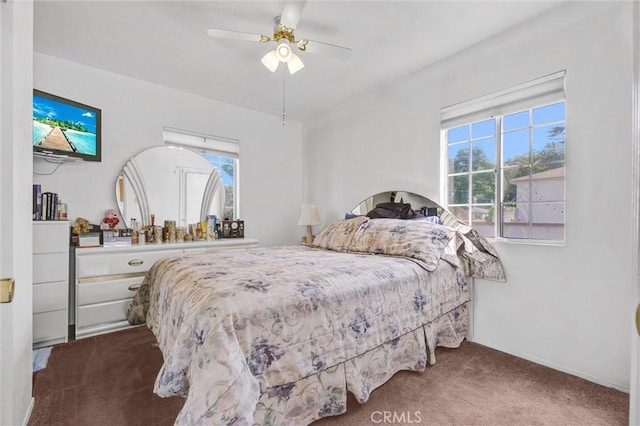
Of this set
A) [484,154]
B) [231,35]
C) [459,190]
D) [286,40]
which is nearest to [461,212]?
[459,190]

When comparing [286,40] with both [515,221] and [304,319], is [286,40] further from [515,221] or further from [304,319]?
[515,221]

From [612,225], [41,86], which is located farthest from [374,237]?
[41,86]

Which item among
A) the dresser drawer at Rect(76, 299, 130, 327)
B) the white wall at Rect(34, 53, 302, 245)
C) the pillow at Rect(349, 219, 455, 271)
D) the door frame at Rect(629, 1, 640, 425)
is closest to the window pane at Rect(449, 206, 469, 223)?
the pillow at Rect(349, 219, 455, 271)

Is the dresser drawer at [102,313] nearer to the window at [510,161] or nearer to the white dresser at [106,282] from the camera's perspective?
the white dresser at [106,282]

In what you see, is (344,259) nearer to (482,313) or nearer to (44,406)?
(482,313)

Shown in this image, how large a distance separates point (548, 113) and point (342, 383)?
2.37 meters

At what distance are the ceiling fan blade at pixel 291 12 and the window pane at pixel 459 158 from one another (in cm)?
179

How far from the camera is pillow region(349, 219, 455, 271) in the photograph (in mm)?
2230

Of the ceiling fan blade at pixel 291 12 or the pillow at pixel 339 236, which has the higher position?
the ceiling fan blade at pixel 291 12

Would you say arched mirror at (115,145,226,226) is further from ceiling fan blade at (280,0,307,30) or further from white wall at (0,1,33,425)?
ceiling fan blade at (280,0,307,30)

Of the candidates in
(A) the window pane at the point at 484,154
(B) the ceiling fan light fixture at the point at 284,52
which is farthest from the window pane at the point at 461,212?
(B) the ceiling fan light fixture at the point at 284,52

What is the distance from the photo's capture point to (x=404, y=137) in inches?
123

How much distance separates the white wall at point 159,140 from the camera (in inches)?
111

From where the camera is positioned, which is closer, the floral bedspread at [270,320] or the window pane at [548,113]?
the floral bedspread at [270,320]
